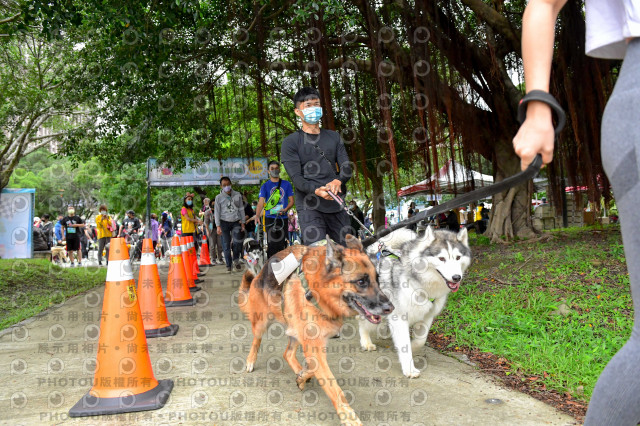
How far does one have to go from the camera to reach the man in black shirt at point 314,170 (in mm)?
3898

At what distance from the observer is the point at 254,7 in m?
9.61

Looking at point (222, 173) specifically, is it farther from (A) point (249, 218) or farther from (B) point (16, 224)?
(B) point (16, 224)

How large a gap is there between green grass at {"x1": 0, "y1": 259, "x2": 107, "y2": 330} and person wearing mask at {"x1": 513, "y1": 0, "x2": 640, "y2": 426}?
6.07m

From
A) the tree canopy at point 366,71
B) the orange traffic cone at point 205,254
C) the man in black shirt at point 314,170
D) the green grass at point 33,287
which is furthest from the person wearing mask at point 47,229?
the man in black shirt at point 314,170

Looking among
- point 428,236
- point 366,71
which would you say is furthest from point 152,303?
point 366,71

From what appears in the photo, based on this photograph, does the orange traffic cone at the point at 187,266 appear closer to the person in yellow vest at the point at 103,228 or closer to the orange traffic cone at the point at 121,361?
the orange traffic cone at the point at 121,361

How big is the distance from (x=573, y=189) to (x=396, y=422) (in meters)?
7.90

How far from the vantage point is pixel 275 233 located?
8.20m

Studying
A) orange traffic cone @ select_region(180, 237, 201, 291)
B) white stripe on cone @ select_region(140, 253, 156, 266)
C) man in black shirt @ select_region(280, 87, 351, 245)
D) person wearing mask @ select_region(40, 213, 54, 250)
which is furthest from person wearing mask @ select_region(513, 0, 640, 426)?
person wearing mask @ select_region(40, 213, 54, 250)

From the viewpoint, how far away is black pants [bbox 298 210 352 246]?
3.88 meters

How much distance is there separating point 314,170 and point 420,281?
4.00 feet

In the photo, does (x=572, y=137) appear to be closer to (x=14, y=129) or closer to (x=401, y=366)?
(x=401, y=366)

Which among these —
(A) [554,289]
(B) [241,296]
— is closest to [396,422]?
(B) [241,296]

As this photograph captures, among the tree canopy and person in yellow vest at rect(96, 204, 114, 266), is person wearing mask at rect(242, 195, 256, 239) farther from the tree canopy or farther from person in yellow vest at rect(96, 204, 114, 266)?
person in yellow vest at rect(96, 204, 114, 266)
